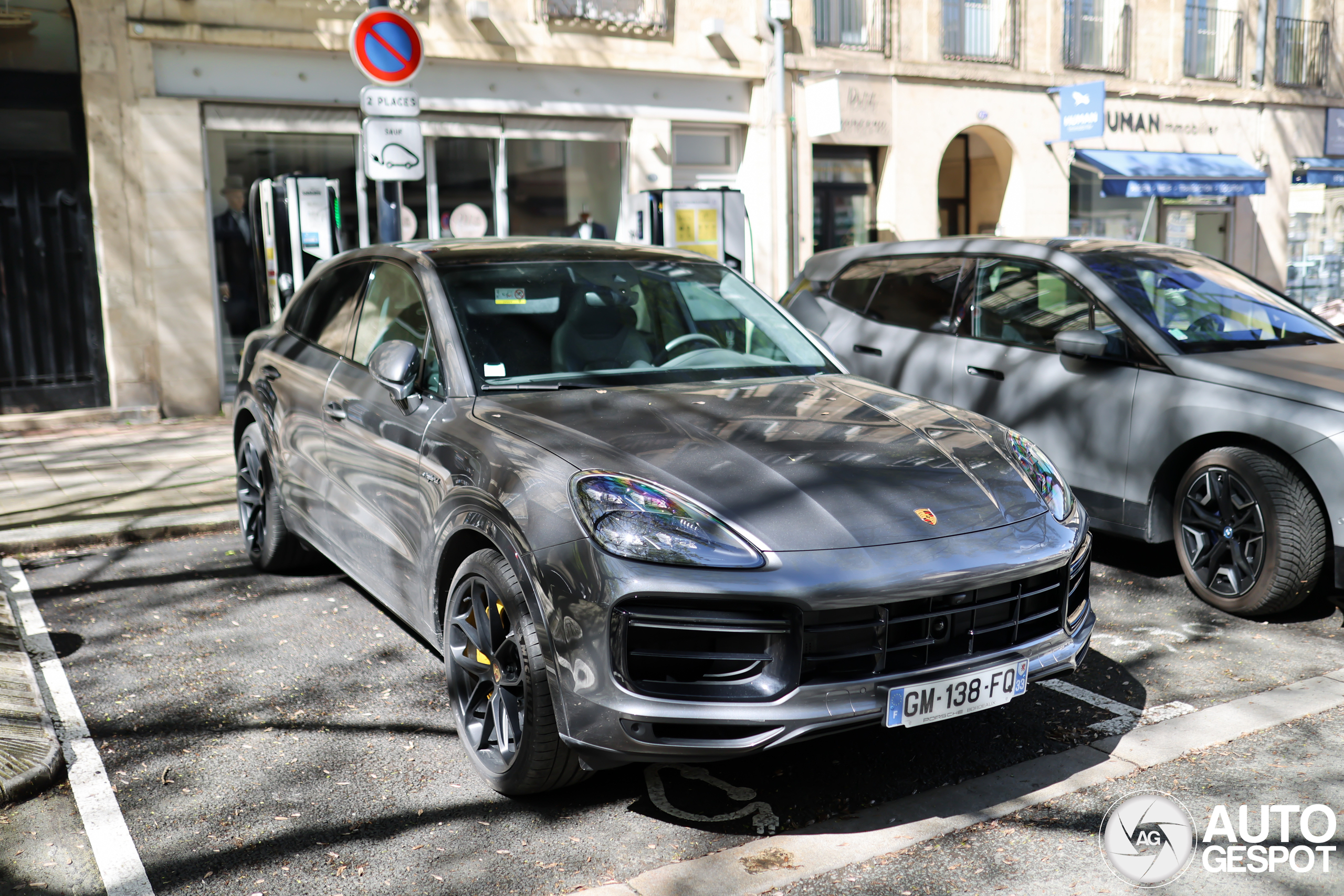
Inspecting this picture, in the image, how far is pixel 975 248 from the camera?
6539mm

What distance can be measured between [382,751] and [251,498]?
255cm

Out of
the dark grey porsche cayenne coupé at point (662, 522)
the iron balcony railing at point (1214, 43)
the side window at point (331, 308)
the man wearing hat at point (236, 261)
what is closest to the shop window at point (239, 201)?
the man wearing hat at point (236, 261)

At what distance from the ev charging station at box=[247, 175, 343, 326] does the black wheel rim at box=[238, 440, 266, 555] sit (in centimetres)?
614

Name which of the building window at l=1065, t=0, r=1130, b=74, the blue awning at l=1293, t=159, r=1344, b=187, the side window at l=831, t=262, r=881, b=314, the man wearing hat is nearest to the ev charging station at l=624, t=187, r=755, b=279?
the man wearing hat

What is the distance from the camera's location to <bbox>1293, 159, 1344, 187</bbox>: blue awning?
2184 cm

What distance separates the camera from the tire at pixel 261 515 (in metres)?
5.59

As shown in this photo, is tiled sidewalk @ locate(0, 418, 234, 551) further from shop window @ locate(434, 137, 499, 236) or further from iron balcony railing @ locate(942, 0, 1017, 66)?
iron balcony railing @ locate(942, 0, 1017, 66)

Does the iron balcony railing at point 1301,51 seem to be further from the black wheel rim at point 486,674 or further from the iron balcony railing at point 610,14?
the black wheel rim at point 486,674

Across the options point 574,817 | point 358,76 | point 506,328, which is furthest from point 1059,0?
point 574,817

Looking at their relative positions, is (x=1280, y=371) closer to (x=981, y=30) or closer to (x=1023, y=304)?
(x=1023, y=304)

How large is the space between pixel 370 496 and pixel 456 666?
0.95 metres

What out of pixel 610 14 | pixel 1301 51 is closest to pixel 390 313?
pixel 610 14

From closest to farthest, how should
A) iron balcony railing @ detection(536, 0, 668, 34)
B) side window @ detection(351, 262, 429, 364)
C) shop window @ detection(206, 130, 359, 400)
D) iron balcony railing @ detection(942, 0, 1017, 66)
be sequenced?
1. side window @ detection(351, 262, 429, 364)
2. shop window @ detection(206, 130, 359, 400)
3. iron balcony railing @ detection(536, 0, 668, 34)
4. iron balcony railing @ detection(942, 0, 1017, 66)

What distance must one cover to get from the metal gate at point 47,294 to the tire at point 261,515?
704 cm
